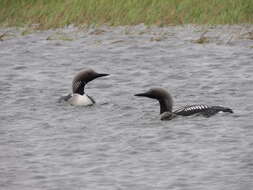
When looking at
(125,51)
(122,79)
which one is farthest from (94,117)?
(125,51)

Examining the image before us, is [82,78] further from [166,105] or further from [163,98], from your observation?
[166,105]

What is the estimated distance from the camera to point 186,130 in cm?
1223

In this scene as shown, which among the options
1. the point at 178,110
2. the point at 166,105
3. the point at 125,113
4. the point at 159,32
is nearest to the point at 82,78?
the point at 125,113

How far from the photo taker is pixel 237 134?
11750 mm

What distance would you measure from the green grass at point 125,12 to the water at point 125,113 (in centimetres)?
24

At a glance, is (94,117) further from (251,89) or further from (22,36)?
(22,36)

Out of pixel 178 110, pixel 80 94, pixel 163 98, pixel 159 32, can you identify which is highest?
pixel 163 98

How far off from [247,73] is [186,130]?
5093 mm

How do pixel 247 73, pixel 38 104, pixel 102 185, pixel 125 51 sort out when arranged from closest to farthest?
pixel 102 185, pixel 38 104, pixel 247 73, pixel 125 51

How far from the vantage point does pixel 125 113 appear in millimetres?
13711

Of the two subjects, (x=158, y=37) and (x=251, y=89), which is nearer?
(x=251, y=89)

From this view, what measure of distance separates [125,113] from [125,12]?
29.1 feet

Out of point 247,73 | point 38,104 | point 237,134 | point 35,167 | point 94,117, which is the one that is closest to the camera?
point 35,167

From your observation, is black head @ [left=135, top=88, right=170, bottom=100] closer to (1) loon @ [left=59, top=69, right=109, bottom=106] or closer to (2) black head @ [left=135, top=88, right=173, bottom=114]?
(2) black head @ [left=135, top=88, right=173, bottom=114]
